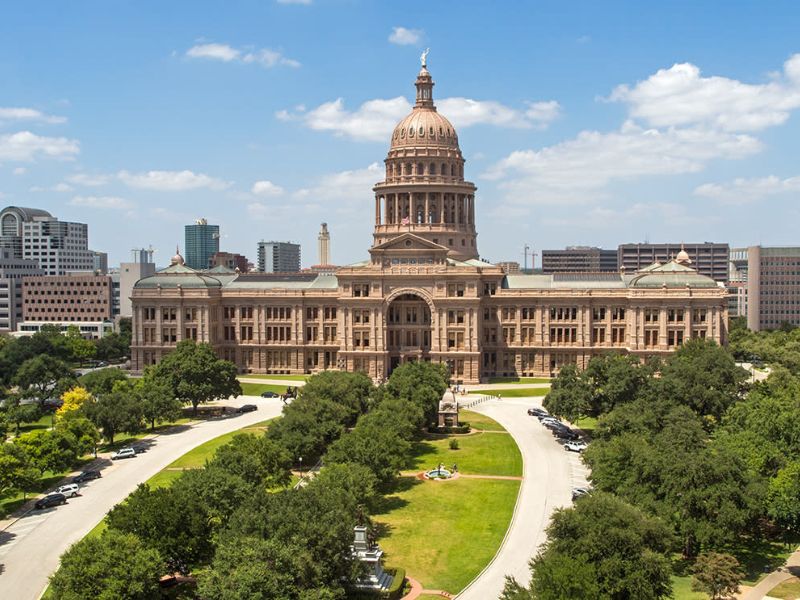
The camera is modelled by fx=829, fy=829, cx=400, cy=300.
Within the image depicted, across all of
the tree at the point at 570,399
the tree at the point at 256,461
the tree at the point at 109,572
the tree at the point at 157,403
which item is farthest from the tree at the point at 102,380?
the tree at the point at 109,572

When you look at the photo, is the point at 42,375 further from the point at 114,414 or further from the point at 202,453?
the point at 202,453

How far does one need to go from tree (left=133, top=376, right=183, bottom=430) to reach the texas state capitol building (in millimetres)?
43117

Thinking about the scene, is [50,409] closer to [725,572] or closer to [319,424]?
[319,424]

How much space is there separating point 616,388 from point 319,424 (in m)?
36.2

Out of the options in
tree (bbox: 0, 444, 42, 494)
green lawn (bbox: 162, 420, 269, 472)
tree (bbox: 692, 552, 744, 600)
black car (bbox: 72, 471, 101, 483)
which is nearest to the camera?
tree (bbox: 692, 552, 744, 600)

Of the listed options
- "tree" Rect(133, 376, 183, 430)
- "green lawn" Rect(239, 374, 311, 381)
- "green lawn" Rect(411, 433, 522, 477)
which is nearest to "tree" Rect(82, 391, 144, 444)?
"tree" Rect(133, 376, 183, 430)

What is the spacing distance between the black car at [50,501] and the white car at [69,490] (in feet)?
3.43

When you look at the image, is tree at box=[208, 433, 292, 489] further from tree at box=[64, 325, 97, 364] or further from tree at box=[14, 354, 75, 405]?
Answer: tree at box=[64, 325, 97, 364]

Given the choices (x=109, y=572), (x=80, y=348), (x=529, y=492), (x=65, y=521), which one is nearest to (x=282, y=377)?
(x=80, y=348)

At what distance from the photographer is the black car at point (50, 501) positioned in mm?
75375

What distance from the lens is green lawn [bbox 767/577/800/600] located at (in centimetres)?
5472

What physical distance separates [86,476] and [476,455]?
40969mm

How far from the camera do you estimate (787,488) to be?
204ft

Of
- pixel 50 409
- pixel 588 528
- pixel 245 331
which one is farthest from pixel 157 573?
pixel 245 331
